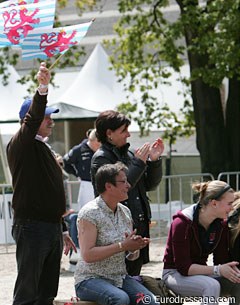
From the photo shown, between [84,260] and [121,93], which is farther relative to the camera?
[121,93]

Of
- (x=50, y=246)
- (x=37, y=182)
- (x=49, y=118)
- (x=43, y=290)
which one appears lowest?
(x=43, y=290)

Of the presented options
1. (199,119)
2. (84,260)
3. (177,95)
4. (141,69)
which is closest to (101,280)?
(84,260)

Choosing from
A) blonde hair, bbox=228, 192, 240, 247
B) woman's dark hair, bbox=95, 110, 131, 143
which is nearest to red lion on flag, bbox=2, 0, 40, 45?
woman's dark hair, bbox=95, 110, 131, 143

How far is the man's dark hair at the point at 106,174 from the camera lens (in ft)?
18.5

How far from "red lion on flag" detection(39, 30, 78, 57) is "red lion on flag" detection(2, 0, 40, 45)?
0.13 meters

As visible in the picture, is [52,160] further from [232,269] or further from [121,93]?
[121,93]

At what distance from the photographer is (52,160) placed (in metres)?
5.72

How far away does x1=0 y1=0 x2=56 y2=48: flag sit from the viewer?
18.7ft

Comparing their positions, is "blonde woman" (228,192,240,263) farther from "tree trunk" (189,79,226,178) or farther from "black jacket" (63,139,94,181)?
"tree trunk" (189,79,226,178)

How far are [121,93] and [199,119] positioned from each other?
6.47 ft

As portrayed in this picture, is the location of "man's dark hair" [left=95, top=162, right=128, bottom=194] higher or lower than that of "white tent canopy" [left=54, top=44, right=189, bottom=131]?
lower

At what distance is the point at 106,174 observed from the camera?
5656 mm

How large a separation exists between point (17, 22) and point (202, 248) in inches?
87.5


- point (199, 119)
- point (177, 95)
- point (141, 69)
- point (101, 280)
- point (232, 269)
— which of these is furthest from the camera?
point (177, 95)
